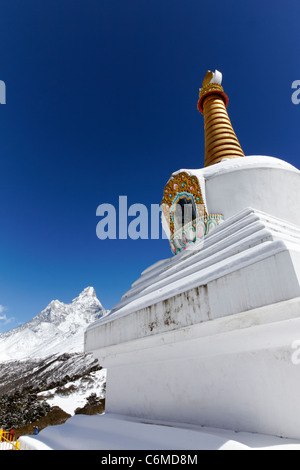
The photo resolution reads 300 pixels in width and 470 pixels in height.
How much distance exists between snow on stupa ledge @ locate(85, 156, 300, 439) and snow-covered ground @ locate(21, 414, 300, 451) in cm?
15

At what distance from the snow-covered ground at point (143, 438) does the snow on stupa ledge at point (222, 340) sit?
148mm

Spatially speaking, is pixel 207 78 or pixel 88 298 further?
pixel 88 298

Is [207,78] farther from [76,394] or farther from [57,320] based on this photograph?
[57,320]

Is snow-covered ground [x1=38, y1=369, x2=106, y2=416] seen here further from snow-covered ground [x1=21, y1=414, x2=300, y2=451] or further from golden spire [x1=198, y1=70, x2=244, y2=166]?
golden spire [x1=198, y1=70, x2=244, y2=166]

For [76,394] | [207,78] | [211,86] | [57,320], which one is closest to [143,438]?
[211,86]

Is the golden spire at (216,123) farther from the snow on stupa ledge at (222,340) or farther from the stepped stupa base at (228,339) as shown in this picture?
the stepped stupa base at (228,339)

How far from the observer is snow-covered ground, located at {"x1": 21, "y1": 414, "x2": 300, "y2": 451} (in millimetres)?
1727

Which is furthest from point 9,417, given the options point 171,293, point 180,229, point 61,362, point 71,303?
point 71,303

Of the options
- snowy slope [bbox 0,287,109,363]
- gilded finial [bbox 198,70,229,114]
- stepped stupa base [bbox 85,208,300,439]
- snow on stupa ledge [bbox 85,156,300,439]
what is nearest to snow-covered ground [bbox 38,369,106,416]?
snow on stupa ledge [bbox 85,156,300,439]

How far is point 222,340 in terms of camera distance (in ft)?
7.02

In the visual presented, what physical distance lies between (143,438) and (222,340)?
0.98 meters

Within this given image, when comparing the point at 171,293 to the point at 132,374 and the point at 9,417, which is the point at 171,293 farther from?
the point at 9,417

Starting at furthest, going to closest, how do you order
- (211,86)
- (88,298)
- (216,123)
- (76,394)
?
1. (88,298)
2. (76,394)
3. (211,86)
4. (216,123)
